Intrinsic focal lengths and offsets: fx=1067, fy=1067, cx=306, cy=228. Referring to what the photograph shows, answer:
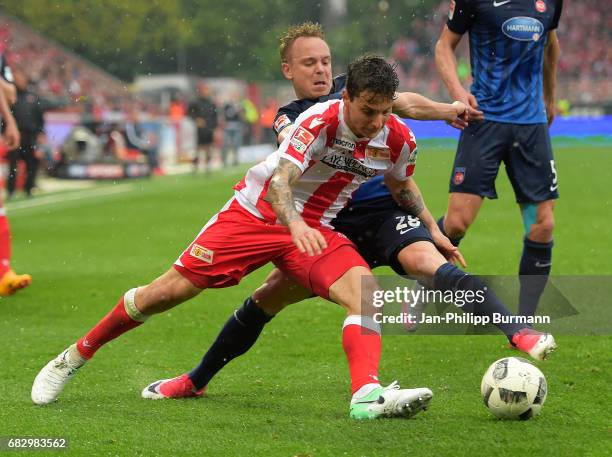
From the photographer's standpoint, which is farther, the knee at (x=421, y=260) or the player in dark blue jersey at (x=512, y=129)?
the player in dark blue jersey at (x=512, y=129)

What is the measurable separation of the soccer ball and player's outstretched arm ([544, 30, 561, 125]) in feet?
8.87

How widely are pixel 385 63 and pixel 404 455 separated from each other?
166cm

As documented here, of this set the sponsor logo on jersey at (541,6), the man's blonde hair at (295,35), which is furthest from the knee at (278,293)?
the sponsor logo on jersey at (541,6)

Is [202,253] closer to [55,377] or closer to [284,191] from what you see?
[284,191]

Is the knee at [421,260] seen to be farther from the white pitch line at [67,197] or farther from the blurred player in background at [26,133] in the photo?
the blurred player in background at [26,133]

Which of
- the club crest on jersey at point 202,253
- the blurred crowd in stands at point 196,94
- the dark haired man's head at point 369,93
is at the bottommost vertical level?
the blurred crowd in stands at point 196,94

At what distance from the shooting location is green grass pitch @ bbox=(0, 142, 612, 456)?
4.13 m

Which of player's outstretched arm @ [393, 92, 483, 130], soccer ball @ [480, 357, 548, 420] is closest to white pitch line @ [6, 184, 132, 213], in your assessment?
player's outstretched arm @ [393, 92, 483, 130]

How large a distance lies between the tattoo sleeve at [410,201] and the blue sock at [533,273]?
4.95 feet

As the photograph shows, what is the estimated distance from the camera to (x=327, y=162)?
15.8ft

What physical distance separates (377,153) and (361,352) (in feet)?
3.02

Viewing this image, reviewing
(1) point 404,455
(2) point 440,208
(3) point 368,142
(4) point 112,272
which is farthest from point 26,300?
(2) point 440,208

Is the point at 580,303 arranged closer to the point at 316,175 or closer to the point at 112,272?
the point at 316,175

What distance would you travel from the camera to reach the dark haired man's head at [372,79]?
4402 millimetres
